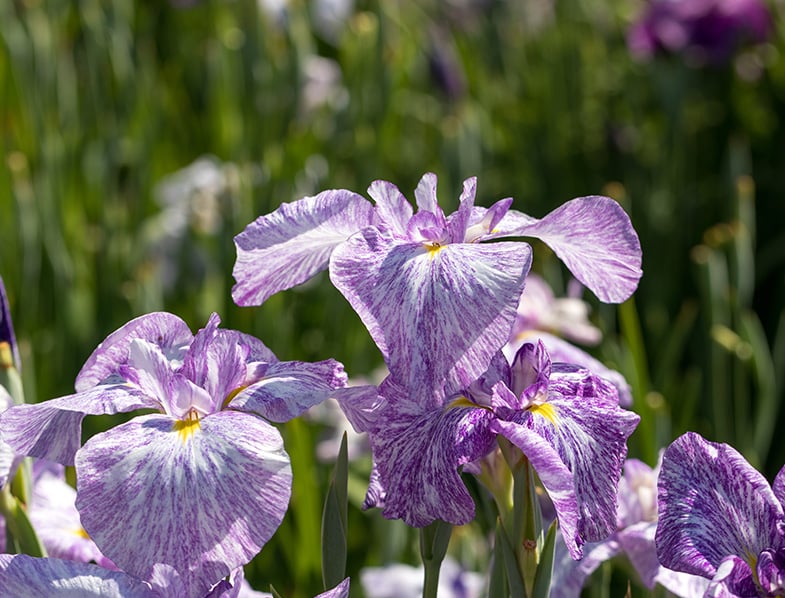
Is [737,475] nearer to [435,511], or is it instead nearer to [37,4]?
[435,511]

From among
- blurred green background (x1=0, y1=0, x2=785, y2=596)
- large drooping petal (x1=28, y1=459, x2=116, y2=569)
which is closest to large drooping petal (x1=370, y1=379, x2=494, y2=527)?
large drooping petal (x1=28, y1=459, x2=116, y2=569)

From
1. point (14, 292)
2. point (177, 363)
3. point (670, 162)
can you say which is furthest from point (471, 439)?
point (670, 162)

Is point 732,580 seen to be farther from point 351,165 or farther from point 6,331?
point 351,165

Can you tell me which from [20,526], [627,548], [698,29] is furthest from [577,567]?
[698,29]

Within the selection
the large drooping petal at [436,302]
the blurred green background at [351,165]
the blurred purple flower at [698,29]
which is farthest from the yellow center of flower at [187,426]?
the blurred purple flower at [698,29]

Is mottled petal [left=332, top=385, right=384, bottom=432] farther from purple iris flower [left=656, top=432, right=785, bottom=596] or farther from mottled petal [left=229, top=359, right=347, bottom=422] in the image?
purple iris flower [left=656, top=432, right=785, bottom=596]
